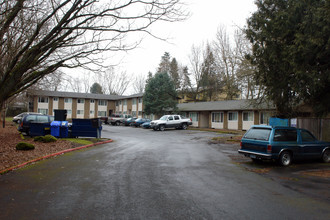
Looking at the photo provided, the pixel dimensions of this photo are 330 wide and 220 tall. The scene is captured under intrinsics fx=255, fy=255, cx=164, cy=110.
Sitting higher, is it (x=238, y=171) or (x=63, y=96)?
(x=63, y=96)

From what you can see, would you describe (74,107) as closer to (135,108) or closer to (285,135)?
(135,108)

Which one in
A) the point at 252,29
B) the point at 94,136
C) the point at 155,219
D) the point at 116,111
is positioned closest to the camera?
the point at 155,219

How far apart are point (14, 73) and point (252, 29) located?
1263 cm

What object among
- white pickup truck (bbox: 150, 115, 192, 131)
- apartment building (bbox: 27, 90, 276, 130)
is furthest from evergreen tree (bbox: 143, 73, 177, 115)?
white pickup truck (bbox: 150, 115, 192, 131)

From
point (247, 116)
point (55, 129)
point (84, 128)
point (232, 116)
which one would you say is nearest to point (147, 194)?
point (84, 128)

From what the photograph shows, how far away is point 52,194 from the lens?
5.97 metres

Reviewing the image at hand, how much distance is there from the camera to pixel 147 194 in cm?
601

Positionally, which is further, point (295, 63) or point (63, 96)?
point (63, 96)

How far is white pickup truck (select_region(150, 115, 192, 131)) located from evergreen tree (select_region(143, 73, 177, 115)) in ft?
29.3

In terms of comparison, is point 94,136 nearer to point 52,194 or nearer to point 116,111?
point 52,194

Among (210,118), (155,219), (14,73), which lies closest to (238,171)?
(155,219)

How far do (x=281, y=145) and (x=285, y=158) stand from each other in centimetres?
65

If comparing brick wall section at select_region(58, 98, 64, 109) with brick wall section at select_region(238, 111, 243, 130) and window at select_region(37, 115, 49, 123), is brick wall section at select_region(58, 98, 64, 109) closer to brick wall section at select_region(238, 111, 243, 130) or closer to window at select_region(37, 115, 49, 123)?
window at select_region(37, 115, 49, 123)

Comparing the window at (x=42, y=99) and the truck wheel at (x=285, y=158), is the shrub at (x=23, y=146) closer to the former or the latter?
the truck wheel at (x=285, y=158)
